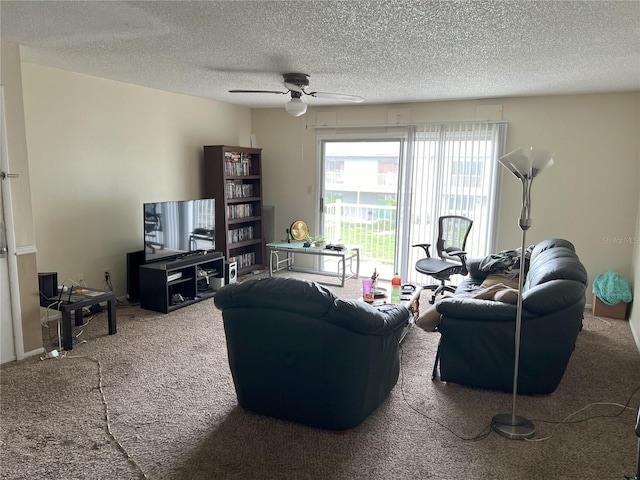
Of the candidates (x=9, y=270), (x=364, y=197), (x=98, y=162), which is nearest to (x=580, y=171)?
(x=364, y=197)

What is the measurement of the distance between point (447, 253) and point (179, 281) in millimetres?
3030

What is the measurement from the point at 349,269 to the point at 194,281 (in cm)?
236

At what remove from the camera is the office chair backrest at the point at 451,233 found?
5211 mm

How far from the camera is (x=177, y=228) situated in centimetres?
503

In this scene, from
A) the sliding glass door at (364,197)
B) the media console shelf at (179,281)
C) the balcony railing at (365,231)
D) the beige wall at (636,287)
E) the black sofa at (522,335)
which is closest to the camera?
the black sofa at (522,335)

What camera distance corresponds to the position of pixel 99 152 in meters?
4.61

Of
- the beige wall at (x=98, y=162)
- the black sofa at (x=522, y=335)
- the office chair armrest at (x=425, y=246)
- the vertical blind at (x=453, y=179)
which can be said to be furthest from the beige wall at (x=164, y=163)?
the black sofa at (x=522, y=335)

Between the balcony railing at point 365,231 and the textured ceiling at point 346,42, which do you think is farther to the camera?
the balcony railing at point 365,231

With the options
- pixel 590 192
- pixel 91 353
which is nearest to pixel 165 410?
pixel 91 353

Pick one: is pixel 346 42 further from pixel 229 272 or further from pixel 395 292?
pixel 229 272

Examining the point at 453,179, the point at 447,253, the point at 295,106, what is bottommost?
the point at 447,253

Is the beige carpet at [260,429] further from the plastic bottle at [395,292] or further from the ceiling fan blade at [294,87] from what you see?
Answer: the ceiling fan blade at [294,87]

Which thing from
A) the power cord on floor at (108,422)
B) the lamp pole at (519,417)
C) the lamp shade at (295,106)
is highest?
the lamp shade at (295,106)

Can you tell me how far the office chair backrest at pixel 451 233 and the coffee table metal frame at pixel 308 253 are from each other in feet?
3.86
